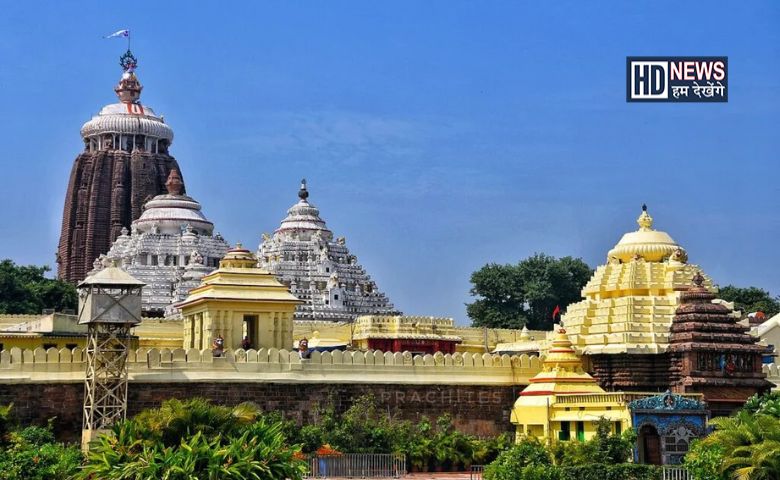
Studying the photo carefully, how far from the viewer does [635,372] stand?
47.5 metres

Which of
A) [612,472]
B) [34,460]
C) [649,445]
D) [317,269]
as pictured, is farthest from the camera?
[317,269]

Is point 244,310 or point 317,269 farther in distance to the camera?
point 317,269

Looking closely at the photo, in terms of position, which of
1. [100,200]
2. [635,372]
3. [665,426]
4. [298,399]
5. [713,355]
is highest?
[100,200]

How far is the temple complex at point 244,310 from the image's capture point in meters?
47.6

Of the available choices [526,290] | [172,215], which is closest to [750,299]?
[526,290]

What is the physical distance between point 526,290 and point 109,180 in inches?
1136

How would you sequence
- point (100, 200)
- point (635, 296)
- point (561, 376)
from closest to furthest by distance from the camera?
point (561, 376) < point (635, 296) < point (100, 200)

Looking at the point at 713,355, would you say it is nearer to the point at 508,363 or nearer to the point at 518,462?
the point at 508,363

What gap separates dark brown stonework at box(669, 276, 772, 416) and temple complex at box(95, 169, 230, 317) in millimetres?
38797

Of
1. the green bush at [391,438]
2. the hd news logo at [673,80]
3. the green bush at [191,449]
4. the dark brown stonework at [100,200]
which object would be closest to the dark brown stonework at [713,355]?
the green bush at [391,438]

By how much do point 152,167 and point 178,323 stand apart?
38.3 meters

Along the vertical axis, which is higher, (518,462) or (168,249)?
(168,249)

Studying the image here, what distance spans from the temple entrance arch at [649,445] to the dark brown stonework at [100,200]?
2308 inches

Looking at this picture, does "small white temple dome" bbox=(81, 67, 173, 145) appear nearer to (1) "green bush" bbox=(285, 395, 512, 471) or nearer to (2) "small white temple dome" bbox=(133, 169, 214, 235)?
(2) "small white temple dome" bbox=(133, 169, 214, 235)
